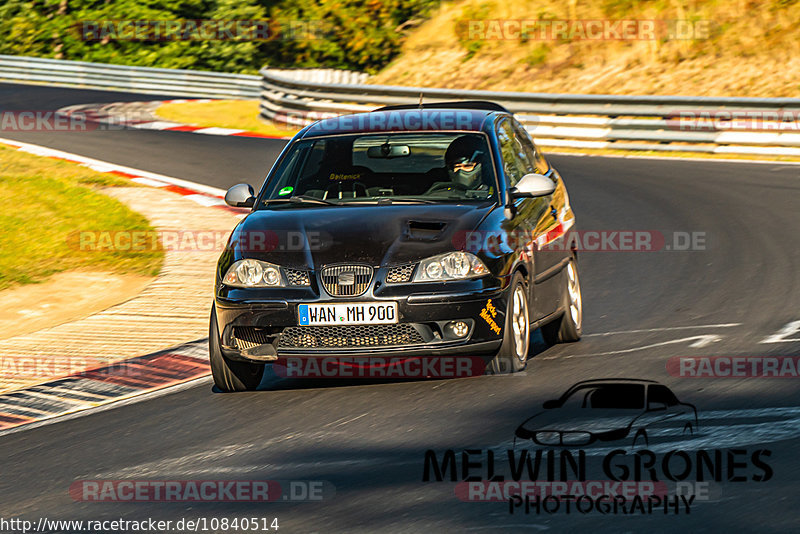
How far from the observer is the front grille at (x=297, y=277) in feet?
25.6

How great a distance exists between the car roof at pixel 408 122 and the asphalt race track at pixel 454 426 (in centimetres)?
170

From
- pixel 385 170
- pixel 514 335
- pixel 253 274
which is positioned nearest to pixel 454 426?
pixel 514 335

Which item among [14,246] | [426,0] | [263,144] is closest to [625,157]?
[263,144]

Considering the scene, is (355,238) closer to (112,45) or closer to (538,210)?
(538,210)

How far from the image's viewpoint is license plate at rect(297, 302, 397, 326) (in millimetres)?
7691

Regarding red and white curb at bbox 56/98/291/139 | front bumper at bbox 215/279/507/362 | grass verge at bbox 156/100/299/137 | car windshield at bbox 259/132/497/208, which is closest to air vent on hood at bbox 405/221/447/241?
front bumper at bbox 215/279/507/362

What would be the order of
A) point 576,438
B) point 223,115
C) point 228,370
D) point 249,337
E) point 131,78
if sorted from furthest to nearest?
point 131,78
point 223,115
point 228,370
point 249,337
point 576,438

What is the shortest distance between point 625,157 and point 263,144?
656 centimetres

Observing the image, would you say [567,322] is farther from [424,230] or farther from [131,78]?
[131,78]

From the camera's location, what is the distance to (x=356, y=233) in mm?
8008

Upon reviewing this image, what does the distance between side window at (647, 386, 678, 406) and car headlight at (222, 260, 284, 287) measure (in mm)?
2253

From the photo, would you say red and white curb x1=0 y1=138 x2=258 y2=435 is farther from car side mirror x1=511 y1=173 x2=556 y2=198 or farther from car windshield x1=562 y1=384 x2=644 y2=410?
car windshield x1=562 y1=384 x2=644 y2=410

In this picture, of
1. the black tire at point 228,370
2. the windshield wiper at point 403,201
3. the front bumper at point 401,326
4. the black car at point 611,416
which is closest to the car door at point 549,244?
the windshield wiper at point 403,201

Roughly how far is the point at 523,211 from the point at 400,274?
1.38 meters
